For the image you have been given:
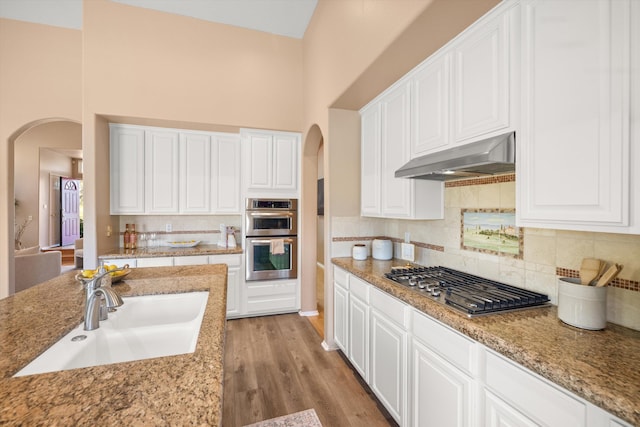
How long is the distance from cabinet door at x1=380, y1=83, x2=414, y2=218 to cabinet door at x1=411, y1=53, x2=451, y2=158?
87 mm

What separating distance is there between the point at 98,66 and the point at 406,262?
3.94 m

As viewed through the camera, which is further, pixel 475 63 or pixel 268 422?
pixel 268 422

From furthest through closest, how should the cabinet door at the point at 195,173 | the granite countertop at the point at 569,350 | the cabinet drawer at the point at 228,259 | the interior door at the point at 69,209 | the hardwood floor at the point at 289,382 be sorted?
1. the interior door at the point at 69,209
2. the cabinet door at the point at 195,173
3. the cabinet drawer at the point at 228,259
4. the hardwood floor at the point at 289,382
5. the granite countertop at the point at 569,350

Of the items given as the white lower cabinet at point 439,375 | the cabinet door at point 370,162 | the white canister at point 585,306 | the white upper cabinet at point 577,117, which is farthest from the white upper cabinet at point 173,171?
the white canister at point 585,306

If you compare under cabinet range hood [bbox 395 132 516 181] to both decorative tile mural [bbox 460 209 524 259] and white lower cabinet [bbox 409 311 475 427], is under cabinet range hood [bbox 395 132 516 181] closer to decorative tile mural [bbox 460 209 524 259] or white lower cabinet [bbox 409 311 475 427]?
decorative tile mural [bbox 460 209 524 259]

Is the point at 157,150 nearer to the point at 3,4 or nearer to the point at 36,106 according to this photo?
the point at 36,106

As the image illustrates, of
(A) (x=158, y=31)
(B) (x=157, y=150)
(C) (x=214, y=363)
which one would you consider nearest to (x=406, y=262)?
(C) (x=214, y=363)

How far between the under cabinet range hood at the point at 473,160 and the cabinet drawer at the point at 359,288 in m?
0.88

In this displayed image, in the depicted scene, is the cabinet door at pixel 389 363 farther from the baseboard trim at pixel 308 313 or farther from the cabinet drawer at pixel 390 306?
the baseboard trim at pixel 308 313

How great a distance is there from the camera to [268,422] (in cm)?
193

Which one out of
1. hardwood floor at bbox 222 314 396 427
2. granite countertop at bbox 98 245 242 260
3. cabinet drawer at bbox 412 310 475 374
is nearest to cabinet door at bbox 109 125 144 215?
granite countertop at bbox 98 245 242 260

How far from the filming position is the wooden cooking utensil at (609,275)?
111 cm

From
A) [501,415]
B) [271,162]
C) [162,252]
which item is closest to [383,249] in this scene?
[501,415]

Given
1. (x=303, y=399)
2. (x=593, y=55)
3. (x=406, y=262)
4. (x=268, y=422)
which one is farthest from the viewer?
(x=406, y=262)
